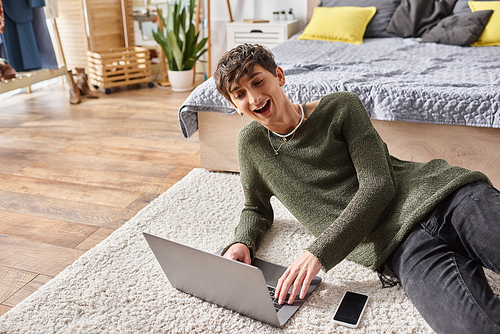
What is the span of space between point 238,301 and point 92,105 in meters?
2.86

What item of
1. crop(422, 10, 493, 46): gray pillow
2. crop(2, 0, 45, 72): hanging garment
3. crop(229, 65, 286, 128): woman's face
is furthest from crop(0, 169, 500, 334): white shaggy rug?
crop(2, 0, 45, 72): hanging garment

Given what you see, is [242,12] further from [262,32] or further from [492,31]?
[492,31]

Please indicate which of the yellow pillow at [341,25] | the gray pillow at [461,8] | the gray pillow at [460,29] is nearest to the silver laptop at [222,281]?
the gray pillow at [460,29]

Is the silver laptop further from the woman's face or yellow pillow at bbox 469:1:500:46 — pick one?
yellow pillow at bbox 469:1:500:46

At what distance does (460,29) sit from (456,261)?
219 cm

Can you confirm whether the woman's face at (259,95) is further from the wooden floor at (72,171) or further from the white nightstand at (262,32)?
the white nightstand at (262,32)

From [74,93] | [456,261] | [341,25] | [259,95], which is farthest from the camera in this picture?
[74,93]

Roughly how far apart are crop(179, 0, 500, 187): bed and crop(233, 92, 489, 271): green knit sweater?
478mm

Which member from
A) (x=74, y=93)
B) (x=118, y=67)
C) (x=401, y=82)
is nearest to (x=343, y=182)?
(x=401, y=82)

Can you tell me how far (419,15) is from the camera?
3.12 meters

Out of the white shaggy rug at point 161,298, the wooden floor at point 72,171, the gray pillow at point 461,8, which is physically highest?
the gray pillow at point 461,8

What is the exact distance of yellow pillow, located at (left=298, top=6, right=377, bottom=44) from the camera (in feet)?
10.5

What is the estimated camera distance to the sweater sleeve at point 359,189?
3.89 ft

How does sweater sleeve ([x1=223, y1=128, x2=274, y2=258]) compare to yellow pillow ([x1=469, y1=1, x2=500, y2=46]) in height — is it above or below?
below
